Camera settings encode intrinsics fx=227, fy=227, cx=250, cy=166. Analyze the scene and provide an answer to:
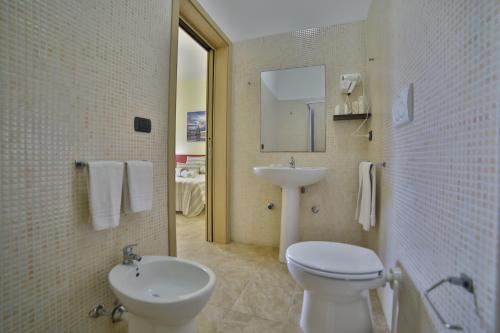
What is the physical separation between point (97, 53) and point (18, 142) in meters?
0.57

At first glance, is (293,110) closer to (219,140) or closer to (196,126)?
(219,140)

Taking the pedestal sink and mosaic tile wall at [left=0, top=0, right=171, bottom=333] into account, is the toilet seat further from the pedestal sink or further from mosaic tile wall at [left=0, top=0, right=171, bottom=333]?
mosaic tile wall at [left=0, top=0, right=171, bottom=333]

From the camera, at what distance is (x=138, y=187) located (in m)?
1.28

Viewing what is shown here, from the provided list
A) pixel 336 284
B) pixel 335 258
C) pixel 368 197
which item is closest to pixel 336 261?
pixel 335 258

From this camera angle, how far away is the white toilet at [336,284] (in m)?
1.04

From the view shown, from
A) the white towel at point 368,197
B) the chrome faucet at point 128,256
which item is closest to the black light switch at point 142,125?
the chrome faucet at point 128,256

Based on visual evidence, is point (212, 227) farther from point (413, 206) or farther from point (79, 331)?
point (413, 206)

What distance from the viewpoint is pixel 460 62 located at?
0.64 metres

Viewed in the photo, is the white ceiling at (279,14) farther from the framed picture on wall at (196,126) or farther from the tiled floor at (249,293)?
the framed picture on wall at (196,126)

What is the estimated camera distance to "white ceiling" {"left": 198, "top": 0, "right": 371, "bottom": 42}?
1.97 meters

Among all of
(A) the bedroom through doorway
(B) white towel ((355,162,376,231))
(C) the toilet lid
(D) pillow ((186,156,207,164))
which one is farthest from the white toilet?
(D) pillow ((186,156,207,164))

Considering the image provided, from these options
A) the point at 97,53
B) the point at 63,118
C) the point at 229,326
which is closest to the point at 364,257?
the point at 229,326

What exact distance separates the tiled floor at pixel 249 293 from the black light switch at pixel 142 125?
3.94 ft

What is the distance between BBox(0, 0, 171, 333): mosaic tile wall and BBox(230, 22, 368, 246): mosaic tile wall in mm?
1276
